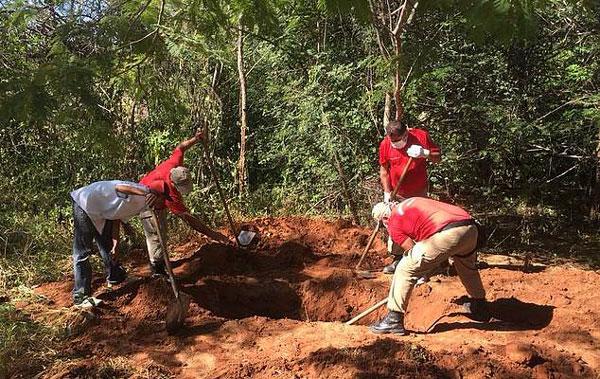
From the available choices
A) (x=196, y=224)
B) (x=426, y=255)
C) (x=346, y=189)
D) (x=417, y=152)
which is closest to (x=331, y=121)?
(x=346, y=189)

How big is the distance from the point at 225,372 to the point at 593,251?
270 inches

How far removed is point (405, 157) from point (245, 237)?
2.50 metres

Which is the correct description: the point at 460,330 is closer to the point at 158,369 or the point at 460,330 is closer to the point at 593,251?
the point at 158,369

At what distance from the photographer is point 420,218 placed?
15.3 ft

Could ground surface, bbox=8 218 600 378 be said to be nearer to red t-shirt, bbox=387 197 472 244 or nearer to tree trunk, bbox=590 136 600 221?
red t-shirt, bbox=387 197 472 244

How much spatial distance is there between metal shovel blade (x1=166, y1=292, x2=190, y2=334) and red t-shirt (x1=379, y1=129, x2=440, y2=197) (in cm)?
262

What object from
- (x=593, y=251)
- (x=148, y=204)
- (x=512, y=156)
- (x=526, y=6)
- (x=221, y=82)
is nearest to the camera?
(x=526, y=6)

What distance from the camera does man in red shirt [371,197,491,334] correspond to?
453 centimetres

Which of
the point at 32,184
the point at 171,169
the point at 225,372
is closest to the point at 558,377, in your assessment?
the point at 225,372

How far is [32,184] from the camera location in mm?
9219

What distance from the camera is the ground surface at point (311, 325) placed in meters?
4.09

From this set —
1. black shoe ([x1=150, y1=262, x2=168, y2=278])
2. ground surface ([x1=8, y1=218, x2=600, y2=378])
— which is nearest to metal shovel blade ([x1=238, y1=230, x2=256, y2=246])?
ground surface ([x1=8, y1=218, x2=600, y2=378])

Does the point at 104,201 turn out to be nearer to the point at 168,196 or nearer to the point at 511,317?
the point at 168,196

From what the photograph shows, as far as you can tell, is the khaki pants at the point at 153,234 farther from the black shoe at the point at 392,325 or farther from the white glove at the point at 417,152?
the white glove at the point at 417,152
